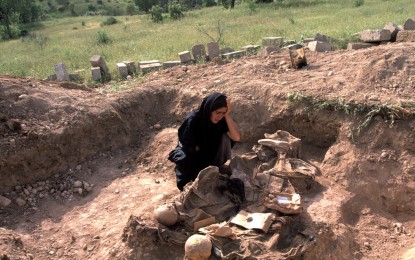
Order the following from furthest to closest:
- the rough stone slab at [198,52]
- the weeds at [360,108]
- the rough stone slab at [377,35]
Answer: the rough stone slab at [198,52], the rough stone slab at [377,35], the weeds at [360,108]

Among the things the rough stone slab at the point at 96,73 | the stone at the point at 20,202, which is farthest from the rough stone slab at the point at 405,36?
the stone at the point at 20,202

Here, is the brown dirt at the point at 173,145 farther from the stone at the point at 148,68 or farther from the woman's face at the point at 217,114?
the stone at the point at 148,68

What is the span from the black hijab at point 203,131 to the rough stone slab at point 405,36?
181 inches

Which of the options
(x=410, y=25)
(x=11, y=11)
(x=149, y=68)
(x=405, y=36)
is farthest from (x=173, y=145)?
(x=11, y=11)

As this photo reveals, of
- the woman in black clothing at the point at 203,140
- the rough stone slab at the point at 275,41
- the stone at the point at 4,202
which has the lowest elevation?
the stone at the point at 4,202

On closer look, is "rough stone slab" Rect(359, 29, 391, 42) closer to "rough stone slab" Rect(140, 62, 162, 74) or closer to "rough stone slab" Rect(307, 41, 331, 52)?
"rough stone slab" Rect(307, 41, 331, 52)

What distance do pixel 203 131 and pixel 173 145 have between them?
1193mm

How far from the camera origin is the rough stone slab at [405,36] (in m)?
7.16

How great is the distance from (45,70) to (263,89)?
19.7 ft

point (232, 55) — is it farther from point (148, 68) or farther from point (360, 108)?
point (360, 108)

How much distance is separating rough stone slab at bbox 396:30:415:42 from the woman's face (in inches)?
185

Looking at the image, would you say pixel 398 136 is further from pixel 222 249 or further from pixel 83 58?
pixel 83 58

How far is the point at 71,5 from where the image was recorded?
129ft

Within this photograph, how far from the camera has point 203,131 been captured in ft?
14.0
